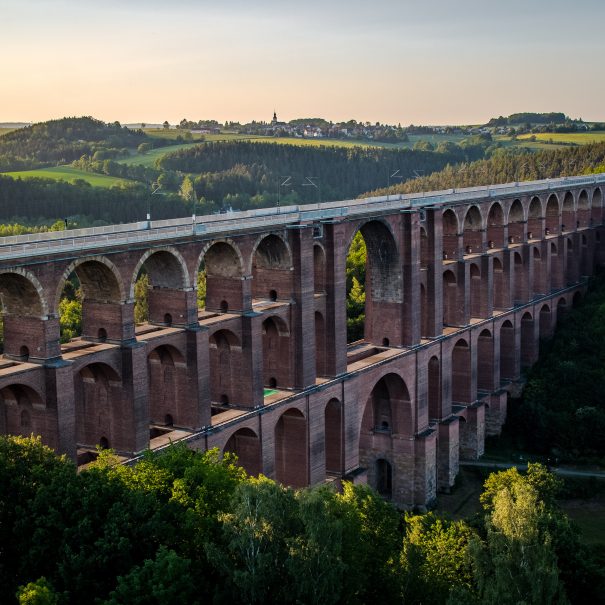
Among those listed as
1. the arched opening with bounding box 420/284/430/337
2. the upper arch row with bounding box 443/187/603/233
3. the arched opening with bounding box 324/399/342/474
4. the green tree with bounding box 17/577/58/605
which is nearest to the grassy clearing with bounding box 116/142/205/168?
the upper arch row with bounding box 443/187/603/233

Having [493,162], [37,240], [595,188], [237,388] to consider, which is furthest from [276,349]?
[493,162]

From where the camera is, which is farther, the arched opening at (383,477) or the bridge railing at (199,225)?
the arched opening at (383,477)

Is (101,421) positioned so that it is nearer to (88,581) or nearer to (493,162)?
(88,581)

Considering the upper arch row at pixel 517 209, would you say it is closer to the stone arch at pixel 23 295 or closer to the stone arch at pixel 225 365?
the stone arch at pixel 225 365

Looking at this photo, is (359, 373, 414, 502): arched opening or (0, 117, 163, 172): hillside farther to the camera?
(0, 117, 163, 172): hillside

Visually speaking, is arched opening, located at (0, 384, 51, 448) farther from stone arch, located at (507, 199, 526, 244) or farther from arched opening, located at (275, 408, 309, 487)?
stone arch, located at (507, 199, 526, 244)

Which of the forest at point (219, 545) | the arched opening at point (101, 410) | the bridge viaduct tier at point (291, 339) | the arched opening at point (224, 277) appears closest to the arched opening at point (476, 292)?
the bridge viaduct tier at point (291, 339)

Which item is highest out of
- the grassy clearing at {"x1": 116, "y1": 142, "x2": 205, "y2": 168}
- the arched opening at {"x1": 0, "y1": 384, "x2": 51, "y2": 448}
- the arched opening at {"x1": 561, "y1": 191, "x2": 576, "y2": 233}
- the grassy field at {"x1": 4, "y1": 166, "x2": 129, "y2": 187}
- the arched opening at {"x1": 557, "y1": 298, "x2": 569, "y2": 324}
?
the grassy clearing at {"x1": 116, "y1": 142, "x2": 205, "y2": 168}
